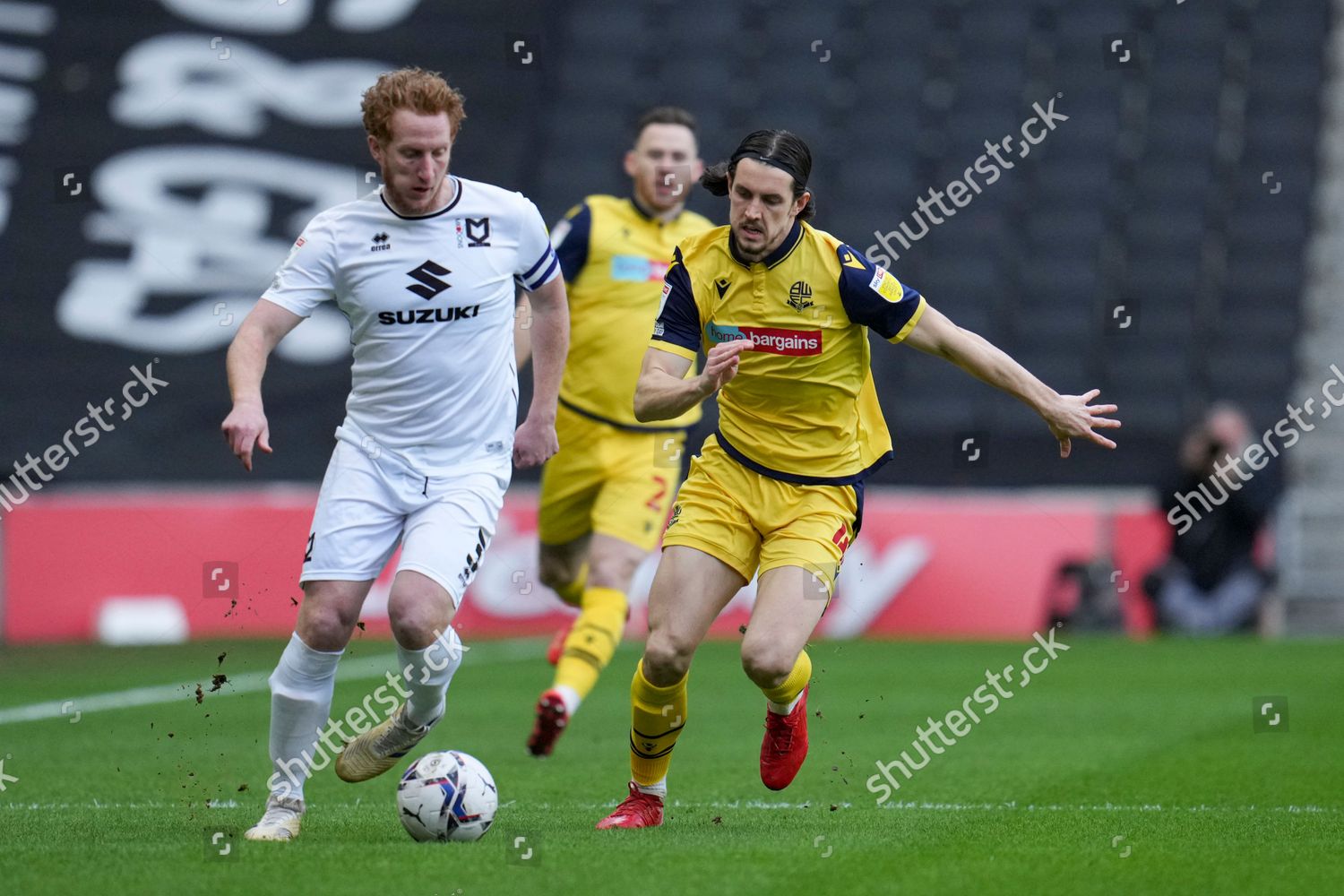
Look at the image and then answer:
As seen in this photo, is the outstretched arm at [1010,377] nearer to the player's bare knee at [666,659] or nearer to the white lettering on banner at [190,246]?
the player's bare knee at [666,659]

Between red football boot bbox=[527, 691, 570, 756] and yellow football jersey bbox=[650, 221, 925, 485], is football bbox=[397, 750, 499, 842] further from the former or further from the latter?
red football boot bbox=[527, 691, 570, 756]

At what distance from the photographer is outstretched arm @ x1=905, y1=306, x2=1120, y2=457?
19.5 ft

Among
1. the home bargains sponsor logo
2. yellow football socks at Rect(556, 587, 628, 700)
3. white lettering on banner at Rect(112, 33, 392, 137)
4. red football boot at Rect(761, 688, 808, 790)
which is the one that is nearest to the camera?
the home bargains sponsor logo

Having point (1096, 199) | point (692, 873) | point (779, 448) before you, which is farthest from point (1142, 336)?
point (692, 873)

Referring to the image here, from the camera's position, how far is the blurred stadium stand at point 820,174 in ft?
56.5

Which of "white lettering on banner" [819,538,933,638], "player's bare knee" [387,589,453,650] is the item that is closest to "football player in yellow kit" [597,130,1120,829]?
"player's bare knee" [387,589,453,650]

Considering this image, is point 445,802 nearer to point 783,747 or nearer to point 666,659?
point 666,659

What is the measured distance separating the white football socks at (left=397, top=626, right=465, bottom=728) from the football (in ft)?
1.02

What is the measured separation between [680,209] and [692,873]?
4682 millimetres

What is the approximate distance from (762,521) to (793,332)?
0.66 metres

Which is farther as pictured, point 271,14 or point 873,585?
point 271,14

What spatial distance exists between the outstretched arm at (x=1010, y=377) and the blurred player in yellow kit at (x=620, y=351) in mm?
2876

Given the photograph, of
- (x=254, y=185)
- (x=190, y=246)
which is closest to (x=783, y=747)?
(x=190, y=246)

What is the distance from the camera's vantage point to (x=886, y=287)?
6141 millimetres
